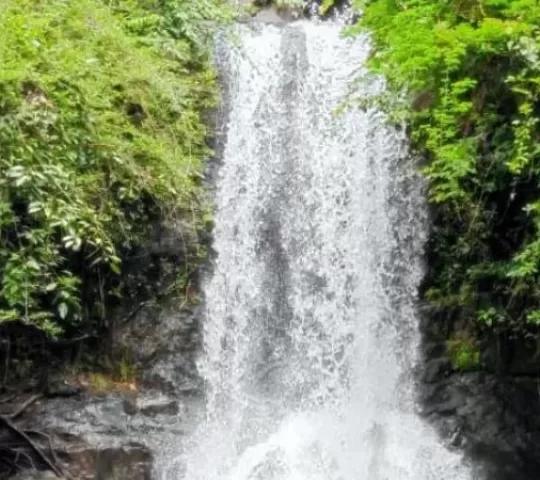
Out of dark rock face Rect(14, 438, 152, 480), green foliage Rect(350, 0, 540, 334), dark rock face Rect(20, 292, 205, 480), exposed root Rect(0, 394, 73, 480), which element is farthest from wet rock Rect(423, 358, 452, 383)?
exposed root Rect(0, 394, 73, 480)

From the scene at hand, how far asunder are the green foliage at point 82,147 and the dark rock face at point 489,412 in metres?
2.56

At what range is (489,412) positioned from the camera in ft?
24.4

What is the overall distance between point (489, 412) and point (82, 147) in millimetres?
3783

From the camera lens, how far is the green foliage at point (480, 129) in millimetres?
6562

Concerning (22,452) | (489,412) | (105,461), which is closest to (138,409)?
(105,461)

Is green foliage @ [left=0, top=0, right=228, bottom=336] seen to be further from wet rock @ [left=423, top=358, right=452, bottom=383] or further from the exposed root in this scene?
wet rock @ [left=423, top=358, right=452, bottom=383]

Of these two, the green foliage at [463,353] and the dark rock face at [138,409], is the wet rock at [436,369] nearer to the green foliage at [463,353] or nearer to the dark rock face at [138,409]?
the green foliage at [463,353]

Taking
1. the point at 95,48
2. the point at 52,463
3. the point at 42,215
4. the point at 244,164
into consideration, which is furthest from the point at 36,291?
Answer: the point at 244,164

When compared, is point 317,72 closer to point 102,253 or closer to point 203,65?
point 203,65

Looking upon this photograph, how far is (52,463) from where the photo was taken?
6.89m

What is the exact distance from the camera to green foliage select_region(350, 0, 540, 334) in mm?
6562

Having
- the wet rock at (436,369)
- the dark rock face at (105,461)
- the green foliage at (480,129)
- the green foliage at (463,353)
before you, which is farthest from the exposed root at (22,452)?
the green foliage at (480,129)

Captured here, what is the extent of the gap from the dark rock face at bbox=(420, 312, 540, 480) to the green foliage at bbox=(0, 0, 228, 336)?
8.40 ft

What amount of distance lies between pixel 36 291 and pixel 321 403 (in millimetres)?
2686
